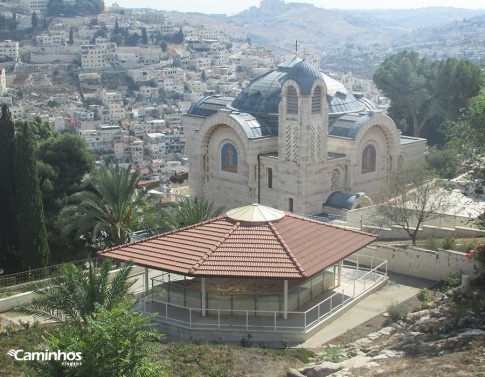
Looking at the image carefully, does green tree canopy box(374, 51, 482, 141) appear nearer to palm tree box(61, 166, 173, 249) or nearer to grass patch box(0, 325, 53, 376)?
palm tree box(61, 166, 173, 249)

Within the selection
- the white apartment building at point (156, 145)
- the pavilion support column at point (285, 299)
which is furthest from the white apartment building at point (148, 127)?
the pavilion support column at point (285, 299)

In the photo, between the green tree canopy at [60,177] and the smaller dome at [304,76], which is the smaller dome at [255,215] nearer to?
the green tree canopy at [60,177]

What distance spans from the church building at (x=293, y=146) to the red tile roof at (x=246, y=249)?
385 inches

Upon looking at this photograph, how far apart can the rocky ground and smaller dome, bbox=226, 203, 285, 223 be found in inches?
180

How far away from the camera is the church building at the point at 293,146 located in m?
33.1

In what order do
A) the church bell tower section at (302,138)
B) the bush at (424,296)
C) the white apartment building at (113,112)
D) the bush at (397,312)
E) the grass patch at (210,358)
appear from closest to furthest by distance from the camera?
the grass patch at (210,358) < the bush at (397,312) < the bush at (424,296) < the church bell tower section at (302,138) < the white apartment building at (113,112)

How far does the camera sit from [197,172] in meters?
38.2

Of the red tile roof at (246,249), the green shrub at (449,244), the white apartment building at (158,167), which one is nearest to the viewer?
the red tile roof at (246,249)

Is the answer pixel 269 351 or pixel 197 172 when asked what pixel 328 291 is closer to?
pixel 269 351

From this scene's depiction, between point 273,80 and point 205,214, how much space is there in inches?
497

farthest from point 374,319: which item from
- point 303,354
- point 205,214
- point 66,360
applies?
point 66,360

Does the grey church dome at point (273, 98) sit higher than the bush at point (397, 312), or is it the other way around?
the grey church dome at point (273, 98)

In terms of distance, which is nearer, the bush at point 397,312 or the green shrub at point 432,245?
the bush at point 397,312

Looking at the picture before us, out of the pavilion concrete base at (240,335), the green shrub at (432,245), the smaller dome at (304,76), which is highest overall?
the smaller dome at (304,76)
